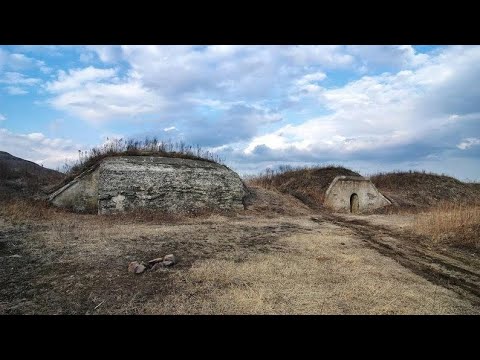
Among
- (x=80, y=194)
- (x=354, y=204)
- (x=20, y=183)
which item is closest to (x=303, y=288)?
(x=80, y=194)

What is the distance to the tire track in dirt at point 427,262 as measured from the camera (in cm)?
630

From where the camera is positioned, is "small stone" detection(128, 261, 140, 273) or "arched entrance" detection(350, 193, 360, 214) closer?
"small stone" detection(128, 261, 140, 273)

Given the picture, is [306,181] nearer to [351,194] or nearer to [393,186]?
[351,194]

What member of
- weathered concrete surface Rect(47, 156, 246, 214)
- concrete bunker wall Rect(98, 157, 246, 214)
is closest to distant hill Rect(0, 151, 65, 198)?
weathered concrete surface Rect(47, 156, 246, 214)

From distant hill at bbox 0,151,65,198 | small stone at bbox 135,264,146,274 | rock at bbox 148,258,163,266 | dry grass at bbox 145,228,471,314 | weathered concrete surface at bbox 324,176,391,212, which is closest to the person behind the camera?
dry grass at bbox 145,228,471,314

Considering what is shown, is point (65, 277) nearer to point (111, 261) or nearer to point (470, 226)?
point (111, 261)

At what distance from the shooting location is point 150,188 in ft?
49.0

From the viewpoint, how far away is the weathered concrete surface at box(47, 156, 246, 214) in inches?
563

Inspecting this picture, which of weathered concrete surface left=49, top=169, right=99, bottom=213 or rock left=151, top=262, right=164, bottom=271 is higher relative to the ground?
weathered concrete surface left=49, top=169, right=99, bottom=213

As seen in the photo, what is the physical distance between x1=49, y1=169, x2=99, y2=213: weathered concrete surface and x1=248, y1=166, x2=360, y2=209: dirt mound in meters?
10.4

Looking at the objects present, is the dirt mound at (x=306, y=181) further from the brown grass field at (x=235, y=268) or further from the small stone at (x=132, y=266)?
the small stone at (x=132, y=266)

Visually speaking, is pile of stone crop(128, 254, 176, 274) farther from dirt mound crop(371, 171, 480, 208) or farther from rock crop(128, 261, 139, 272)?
dirt mound crop(371, 171, 480, 208)

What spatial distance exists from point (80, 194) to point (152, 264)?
9651 mm

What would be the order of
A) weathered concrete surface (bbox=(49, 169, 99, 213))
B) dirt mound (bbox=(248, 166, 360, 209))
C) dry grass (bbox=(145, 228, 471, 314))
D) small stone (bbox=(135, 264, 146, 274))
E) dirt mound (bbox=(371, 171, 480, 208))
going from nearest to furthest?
dry grass (bbox=(145, 228, 471, 314))
small stone (bbox=(135, 264, 146, 274))
weathered concrete surface (bbox=(49, 169, 99, 213))
dirt mound (bbox=(248, 166, 360, 209))
dirt mound (bbox=(371, 171, 480, 208))
